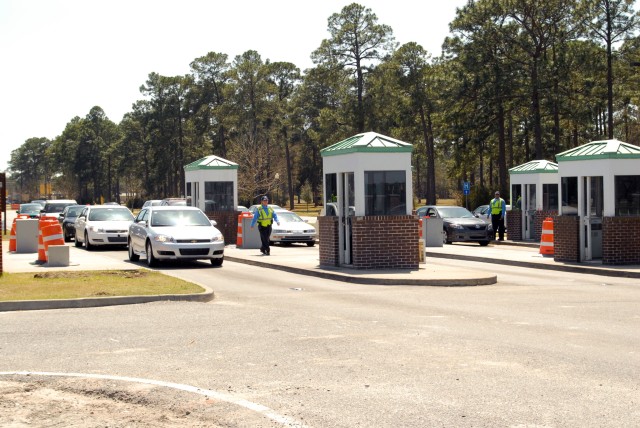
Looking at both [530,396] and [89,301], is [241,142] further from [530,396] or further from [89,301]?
[530,396]

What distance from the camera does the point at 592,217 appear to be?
72.3ft

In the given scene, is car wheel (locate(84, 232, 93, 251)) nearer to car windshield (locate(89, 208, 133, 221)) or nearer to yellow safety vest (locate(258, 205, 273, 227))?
car windshield (locate(89, 208, 133, 221))

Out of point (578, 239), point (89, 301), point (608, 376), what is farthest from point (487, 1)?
point (608, 376)

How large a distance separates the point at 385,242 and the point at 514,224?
16.0 meters

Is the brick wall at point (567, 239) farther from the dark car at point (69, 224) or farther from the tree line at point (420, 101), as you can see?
the dark car at point (69, 224)

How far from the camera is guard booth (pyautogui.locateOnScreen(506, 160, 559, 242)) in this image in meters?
33.2

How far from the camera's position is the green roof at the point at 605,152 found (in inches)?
832

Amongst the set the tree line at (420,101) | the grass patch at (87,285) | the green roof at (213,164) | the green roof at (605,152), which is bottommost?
the grass patch at (87,285)

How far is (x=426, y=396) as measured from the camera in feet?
24.6

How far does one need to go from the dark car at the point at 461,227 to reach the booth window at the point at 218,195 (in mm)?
7037

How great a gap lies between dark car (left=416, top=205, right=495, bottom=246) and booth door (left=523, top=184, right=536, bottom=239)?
1.39 metres

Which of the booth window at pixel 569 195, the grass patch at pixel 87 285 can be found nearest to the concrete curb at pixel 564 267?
the booth window at pixel 569 195

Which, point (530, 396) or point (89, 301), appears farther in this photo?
point (89, 301)

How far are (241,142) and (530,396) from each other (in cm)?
8701
